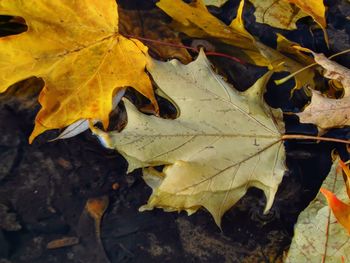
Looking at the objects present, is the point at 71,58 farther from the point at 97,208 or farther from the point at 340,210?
the point at 340,210

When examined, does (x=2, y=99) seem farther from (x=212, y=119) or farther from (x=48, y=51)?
(x=212, y=119)

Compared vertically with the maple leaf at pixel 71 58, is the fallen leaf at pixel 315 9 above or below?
above

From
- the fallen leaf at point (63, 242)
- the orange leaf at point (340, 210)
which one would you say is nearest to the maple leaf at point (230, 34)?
the orange leaf at point (340, 210)

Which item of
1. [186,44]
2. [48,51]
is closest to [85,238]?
[48,51]

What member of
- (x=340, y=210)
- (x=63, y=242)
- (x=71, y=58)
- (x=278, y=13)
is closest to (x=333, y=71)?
(x=278, y=13)

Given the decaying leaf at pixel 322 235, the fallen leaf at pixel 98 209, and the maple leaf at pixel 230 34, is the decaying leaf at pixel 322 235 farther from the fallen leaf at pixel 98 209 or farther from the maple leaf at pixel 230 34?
the fallen leaf at pixel 98 209

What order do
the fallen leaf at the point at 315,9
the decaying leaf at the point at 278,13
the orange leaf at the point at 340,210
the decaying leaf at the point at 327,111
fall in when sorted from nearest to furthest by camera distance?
the orange leaf at the point at 340,210 → the decaying leaf at the point at 327,111 → the fallen leaf at the point at 315,9 → the decaying leaf at the point at 278,13
